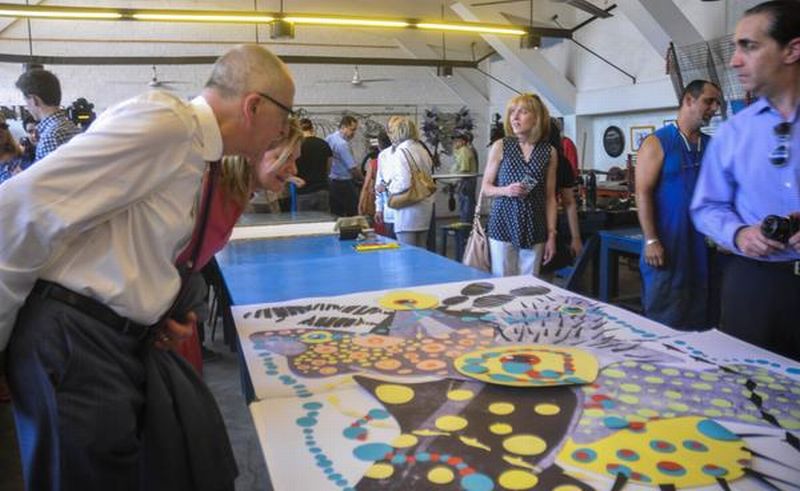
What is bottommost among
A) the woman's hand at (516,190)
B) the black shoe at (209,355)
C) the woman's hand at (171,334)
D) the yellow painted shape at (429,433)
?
the black shoe at (209,355)

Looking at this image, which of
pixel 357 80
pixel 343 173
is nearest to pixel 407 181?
pixel 343 173

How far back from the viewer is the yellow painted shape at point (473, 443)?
3.28ft

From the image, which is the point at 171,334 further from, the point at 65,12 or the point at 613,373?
the point at 65,12

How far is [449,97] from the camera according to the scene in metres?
12.1

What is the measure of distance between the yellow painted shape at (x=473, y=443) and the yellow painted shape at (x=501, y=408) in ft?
0.36

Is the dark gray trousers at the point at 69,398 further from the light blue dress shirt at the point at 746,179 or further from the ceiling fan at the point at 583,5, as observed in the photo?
the ceiling fan at the point at 583,5

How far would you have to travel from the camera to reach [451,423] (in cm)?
109

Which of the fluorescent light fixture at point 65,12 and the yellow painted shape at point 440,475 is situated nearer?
the yellow painted shape at point 440,475

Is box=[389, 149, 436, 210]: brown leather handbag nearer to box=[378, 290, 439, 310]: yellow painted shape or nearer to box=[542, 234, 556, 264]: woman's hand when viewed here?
box=[542, 234, 556, 264]: woman's hand

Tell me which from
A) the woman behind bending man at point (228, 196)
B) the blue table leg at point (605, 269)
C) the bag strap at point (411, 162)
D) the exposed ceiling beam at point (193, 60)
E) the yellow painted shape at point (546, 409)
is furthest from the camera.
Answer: the exposed ceiling beam at point (193, 60)

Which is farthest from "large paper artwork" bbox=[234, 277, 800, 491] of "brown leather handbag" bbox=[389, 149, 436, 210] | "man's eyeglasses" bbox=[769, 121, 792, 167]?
"brown leather handbag" bbox=[389, 149, 436, 210]

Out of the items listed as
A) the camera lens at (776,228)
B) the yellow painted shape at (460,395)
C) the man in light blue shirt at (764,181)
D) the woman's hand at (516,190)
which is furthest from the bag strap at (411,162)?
the yellow painted shape at (460,395)

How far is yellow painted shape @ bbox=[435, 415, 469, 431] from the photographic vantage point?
1070mm

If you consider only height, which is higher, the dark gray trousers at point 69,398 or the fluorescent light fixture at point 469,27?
the fluorescent light fixture at point 469,27
